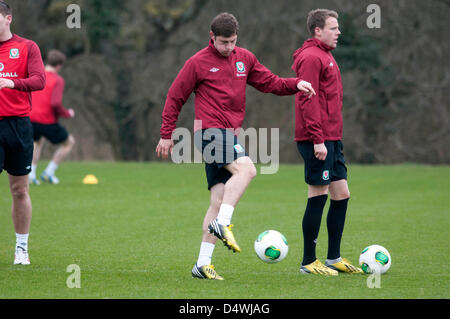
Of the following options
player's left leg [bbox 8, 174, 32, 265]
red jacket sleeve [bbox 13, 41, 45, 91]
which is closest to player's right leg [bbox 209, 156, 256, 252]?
red jacket sleeve [bbox 13, 41, 45, 91]

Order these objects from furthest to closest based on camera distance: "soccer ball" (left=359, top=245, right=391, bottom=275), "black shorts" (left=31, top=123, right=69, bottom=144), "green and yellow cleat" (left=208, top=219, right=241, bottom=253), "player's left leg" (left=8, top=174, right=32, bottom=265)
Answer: "black shorts" (left=31, top=123, right=69, bottom=144), "player's left leg" (left=8, top=174, right=32, bottom=265), "soccer ball" (left=359, top=245, right=391, bottom=275), "green and yellow cleat" (left=208, top=219, right=241, bottom=253)

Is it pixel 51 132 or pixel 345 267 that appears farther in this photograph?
pixel 51 132

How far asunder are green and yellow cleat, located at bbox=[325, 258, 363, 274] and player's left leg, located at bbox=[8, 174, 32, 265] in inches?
105

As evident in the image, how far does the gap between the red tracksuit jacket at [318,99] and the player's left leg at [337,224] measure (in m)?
0.46

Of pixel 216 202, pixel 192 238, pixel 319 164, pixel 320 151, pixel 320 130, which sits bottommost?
pixel 192 238

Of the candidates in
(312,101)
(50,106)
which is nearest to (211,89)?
(312,101)

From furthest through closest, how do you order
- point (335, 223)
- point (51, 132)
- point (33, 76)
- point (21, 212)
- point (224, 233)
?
point (51, 132)
point (21, 212)
point (335, 223)
point (33, 76)
point (224, 233)

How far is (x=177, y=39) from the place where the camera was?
23766 mm

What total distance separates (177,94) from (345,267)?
2.04 meters

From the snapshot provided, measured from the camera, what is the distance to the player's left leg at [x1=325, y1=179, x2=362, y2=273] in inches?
243

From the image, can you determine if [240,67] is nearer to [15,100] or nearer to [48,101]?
[15,100]

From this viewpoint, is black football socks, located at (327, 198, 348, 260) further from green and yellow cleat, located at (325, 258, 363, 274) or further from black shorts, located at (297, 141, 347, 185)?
black shorts, located at (297, 141, 347, 185)

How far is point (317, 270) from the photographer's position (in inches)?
234

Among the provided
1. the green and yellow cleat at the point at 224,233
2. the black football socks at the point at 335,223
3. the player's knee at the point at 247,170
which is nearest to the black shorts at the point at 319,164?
the black football socks at the point at 335,223
